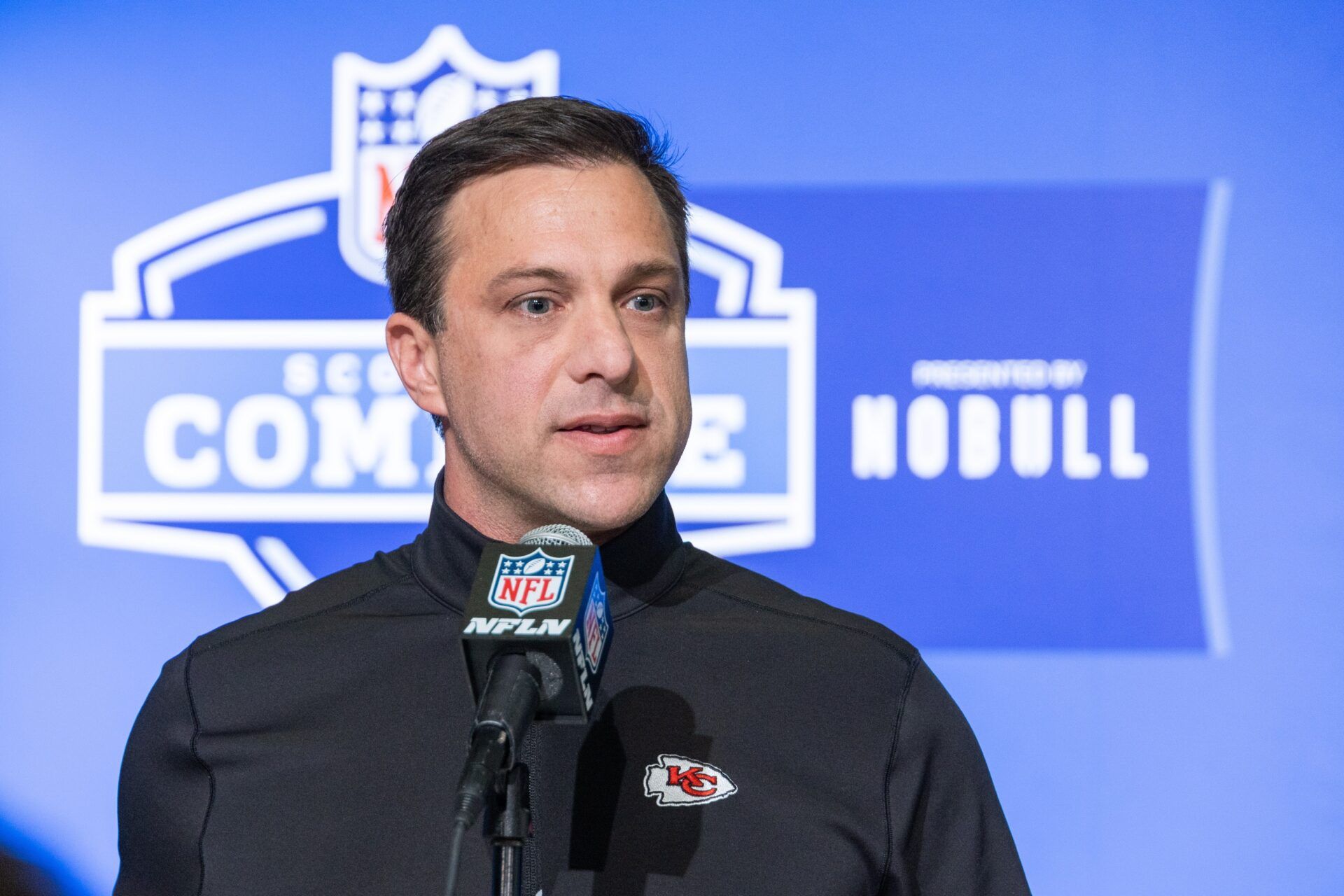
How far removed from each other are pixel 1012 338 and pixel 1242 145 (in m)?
0.45

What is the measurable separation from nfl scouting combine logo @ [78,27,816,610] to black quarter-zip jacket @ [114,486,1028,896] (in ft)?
2.33

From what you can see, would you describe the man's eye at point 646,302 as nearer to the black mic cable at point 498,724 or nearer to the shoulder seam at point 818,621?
the shoulder seam at point 818,621

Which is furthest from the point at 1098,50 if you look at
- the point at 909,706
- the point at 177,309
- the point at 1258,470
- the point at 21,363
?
the point at 21,363

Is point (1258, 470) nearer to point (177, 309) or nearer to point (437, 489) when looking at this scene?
point (437, 489)

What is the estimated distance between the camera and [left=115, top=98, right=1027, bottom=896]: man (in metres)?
1.15

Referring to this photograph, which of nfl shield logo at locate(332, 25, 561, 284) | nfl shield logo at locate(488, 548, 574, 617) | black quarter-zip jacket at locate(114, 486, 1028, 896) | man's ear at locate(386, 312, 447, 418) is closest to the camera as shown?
nfl shield logo at locate(488, 548, 574, 617)

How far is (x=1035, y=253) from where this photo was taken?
2.06 meters

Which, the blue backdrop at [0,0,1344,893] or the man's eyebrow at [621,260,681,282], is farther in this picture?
the blue backdrop at [0,0,1344,893]

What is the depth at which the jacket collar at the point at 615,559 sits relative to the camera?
1289 mm

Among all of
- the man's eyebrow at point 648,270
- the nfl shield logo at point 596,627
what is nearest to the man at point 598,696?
the man's eyebrow at point 648,270

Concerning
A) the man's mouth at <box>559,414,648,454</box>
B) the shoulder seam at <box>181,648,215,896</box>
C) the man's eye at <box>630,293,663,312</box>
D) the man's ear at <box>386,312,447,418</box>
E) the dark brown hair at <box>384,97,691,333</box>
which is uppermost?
the dark brown hair at <box>384,97,691,333</box>

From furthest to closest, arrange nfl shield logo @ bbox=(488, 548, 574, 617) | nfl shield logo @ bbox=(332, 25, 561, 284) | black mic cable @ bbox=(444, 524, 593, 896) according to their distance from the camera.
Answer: nfl shield logo @ bbox=(332, 25, 561, 284), nfl shield logo @ bbox=(488, 548, 574, 617), black mic cable @ bbox=(444, 524, 593, 896)

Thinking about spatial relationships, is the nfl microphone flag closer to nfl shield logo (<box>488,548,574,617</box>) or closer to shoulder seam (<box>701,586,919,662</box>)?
nfl shield logo (<box>488,548,574,617</box>)

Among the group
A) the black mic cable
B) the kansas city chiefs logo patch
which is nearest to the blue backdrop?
the kansas city chiefs logo patch
